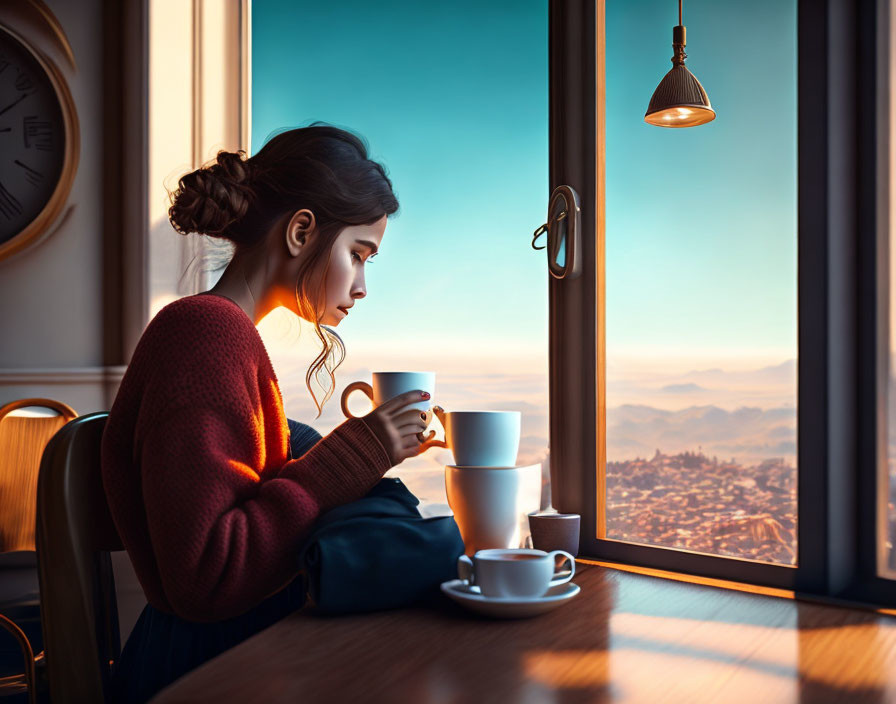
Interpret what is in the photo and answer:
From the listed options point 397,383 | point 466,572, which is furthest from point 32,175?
point 466,572

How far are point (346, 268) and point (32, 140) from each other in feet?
5.00

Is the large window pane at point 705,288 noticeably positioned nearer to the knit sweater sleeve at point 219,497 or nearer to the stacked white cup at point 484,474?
the stacked white cup at point 484,474

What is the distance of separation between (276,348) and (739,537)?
5.46 feet

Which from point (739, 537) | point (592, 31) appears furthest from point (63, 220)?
point (739, 537)

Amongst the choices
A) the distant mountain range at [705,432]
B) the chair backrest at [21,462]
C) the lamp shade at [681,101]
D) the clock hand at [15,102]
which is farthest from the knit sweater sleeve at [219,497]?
the clock hand at [15,102]

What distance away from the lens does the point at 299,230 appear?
1248 mm

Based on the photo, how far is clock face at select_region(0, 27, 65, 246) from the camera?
2.23 meters

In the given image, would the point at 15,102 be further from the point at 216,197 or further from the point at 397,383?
the point at 397,383

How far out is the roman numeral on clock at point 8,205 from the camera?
7.32ft

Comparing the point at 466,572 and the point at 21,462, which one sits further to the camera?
the point at 21,462

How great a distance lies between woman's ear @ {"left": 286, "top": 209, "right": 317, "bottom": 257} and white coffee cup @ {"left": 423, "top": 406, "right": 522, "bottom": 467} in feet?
1.22

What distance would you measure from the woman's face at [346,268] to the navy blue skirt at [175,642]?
0.44 m

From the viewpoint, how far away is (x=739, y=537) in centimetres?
126

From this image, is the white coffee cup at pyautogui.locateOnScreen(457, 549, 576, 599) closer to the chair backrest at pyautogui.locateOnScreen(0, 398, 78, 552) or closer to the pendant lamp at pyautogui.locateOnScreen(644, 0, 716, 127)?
the pendant lamp at pyautogui.locateOnScreen(644, 0, 716, 127)
